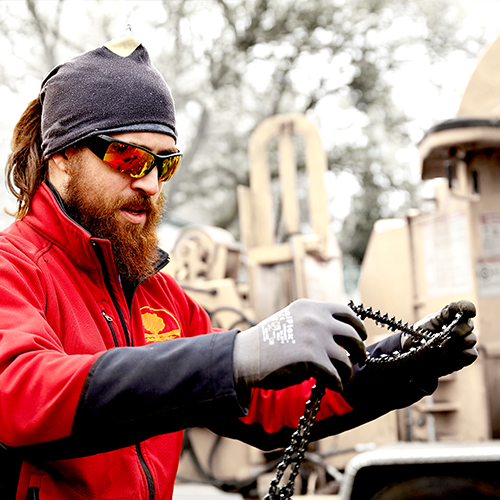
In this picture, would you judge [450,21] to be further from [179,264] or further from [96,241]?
[96,241]

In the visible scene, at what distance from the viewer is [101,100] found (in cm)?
167

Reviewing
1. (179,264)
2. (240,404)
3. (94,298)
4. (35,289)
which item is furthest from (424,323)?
(179,264)

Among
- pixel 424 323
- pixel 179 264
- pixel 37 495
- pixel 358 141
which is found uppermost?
pixel 358 141

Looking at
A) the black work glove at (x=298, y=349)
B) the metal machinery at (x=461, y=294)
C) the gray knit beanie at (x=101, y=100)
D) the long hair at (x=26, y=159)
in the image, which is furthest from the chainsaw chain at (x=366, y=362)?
the metal machinery at (x=461, y=294)

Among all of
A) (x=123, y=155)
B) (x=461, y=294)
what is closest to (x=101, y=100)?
(x=123, y=155)

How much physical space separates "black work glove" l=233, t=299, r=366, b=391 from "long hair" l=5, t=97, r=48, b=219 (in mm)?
929

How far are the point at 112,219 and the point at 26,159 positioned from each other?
40cm

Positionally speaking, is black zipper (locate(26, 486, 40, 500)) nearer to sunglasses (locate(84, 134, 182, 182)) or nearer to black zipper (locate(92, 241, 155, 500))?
black zipper (locate(92, 241, 155, 500))

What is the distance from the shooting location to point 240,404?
1.16 m

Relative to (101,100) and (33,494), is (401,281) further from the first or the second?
(33,494)

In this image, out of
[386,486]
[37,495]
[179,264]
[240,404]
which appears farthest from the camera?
[179,264]

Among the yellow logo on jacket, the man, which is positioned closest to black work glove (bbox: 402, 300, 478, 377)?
the man

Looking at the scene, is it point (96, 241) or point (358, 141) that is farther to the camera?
point (358, 141)

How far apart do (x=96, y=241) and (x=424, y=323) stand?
0.87 m
